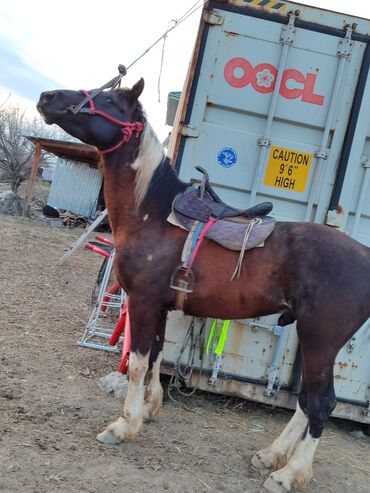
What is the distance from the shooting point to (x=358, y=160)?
13.2 ft

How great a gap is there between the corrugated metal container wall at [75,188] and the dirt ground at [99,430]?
15.8m

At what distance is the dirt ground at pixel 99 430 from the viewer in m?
2.82

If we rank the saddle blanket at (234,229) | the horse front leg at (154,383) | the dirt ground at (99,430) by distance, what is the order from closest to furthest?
the dirt ground at (99,430), the saddle blanket at (234,229), the horse front leg at (154,383)

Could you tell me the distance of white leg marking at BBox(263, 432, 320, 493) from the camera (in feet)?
9.96

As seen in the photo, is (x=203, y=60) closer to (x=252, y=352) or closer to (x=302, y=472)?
(x=252, y=352)

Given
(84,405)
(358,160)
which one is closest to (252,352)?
(84,405)

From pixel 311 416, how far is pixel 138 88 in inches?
97.6

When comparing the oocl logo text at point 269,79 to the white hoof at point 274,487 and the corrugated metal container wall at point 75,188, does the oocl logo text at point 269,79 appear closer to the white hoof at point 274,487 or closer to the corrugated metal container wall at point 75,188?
the white hoof at point 274,487

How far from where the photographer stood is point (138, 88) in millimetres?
3221

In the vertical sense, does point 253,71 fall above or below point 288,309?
above

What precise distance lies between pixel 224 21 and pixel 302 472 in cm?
353

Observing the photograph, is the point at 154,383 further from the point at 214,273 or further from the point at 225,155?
the point at 225,155

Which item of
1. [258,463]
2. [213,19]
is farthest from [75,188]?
[258,463]

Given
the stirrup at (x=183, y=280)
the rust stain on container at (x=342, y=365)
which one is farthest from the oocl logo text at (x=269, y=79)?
the rust stain on container at (x=342, y=365)
